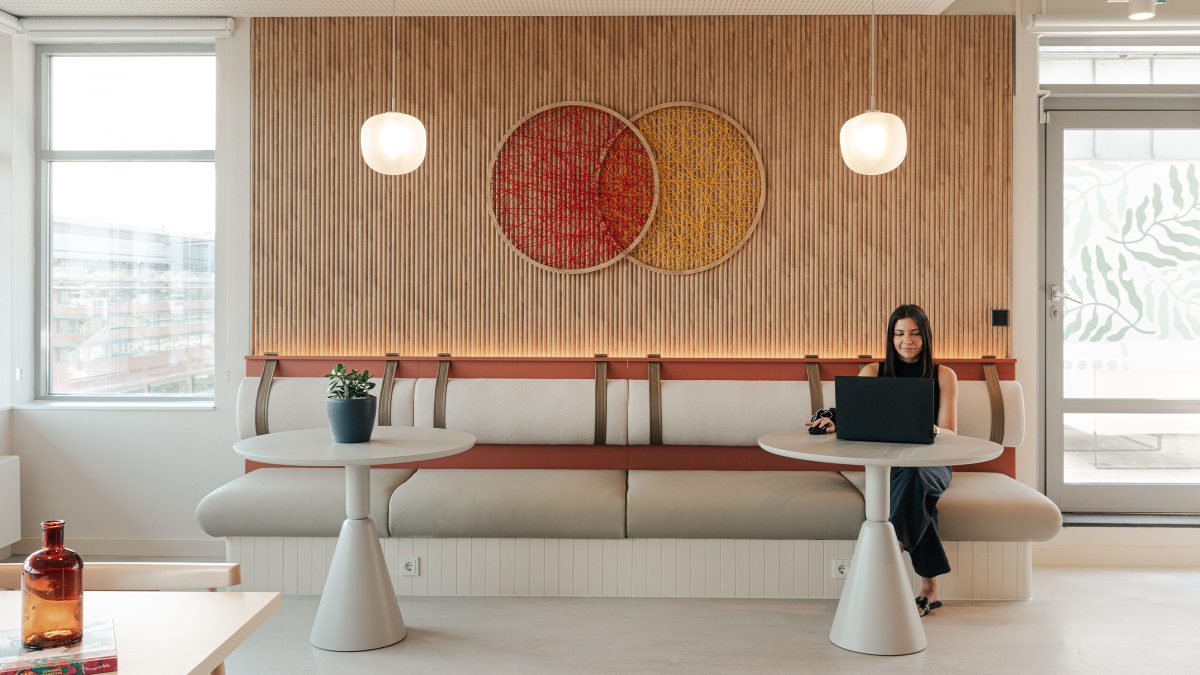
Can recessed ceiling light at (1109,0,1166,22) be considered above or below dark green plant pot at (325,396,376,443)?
above

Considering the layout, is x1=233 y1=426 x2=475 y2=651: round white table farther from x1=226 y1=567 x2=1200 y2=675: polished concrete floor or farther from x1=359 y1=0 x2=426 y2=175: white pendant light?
x1=359 y1=0 x2=426 y2=175: white pendant light

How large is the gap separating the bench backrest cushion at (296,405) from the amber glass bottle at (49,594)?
106 inches

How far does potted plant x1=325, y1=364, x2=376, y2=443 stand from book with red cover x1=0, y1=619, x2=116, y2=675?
1.72 m

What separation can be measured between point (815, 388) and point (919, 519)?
0.87 metres

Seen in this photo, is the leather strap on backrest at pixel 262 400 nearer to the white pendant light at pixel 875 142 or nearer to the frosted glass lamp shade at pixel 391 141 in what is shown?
Answer: the frosted glass lamp shade at pixel 391 141

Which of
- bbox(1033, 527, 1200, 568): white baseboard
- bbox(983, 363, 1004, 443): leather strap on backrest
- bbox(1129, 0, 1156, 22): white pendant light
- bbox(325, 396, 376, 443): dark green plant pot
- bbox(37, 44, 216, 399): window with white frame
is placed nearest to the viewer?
bbox(325, 396, 376, 443): dark green plant pot

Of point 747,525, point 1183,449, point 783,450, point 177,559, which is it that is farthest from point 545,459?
point 1183,449

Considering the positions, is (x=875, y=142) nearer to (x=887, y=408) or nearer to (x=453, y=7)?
(x=887, y=408)

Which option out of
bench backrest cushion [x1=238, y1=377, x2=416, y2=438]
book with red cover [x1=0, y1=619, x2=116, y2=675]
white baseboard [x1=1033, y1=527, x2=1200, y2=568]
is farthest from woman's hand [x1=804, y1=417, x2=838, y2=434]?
book with red cover [x1=0, y1=619, x2=116, y2=675]

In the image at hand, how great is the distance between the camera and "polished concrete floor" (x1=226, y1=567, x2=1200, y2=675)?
2.82m

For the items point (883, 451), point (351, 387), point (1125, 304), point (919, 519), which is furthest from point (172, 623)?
point (1125, 304)

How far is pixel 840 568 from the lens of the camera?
11.4 ft

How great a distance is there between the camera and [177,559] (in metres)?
4.18

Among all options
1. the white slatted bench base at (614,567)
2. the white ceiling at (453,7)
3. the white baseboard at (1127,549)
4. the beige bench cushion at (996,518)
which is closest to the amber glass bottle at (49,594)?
the white slatted bench base at (614,567)
